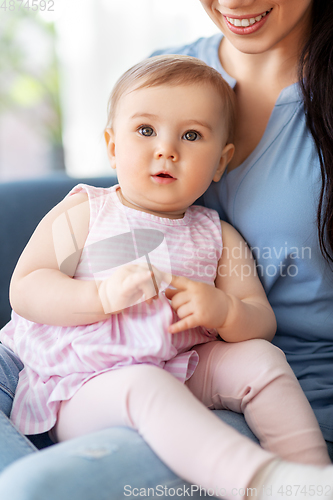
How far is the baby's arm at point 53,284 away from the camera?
71 centimetres

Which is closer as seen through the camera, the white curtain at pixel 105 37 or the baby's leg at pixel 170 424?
the baby's leg at pixel 170 424

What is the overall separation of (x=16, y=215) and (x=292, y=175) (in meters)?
0.60

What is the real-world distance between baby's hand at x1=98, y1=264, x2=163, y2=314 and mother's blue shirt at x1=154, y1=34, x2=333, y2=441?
0.96 feet

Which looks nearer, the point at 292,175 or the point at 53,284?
the point at 53,284

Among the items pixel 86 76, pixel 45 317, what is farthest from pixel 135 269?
pixel 86 76

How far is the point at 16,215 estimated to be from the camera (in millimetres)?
1051

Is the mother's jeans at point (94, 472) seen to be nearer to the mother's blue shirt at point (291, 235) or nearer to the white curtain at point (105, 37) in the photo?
the mother's blue shirt at point (291, 235)

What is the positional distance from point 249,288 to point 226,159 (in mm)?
277

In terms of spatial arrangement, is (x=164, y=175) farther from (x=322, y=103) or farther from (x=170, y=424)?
(x=170, y=424)

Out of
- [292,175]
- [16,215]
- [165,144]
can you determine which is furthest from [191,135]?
[16,215]

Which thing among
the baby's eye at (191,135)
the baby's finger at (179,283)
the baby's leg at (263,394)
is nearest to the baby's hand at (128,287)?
the baby's finger at (179,283)

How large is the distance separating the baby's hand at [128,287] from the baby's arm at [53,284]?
0.02 m

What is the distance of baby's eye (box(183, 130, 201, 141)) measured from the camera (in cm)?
85

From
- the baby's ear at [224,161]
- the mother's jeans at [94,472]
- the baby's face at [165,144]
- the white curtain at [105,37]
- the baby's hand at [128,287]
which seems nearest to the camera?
the mother's jeans at [94,472]
